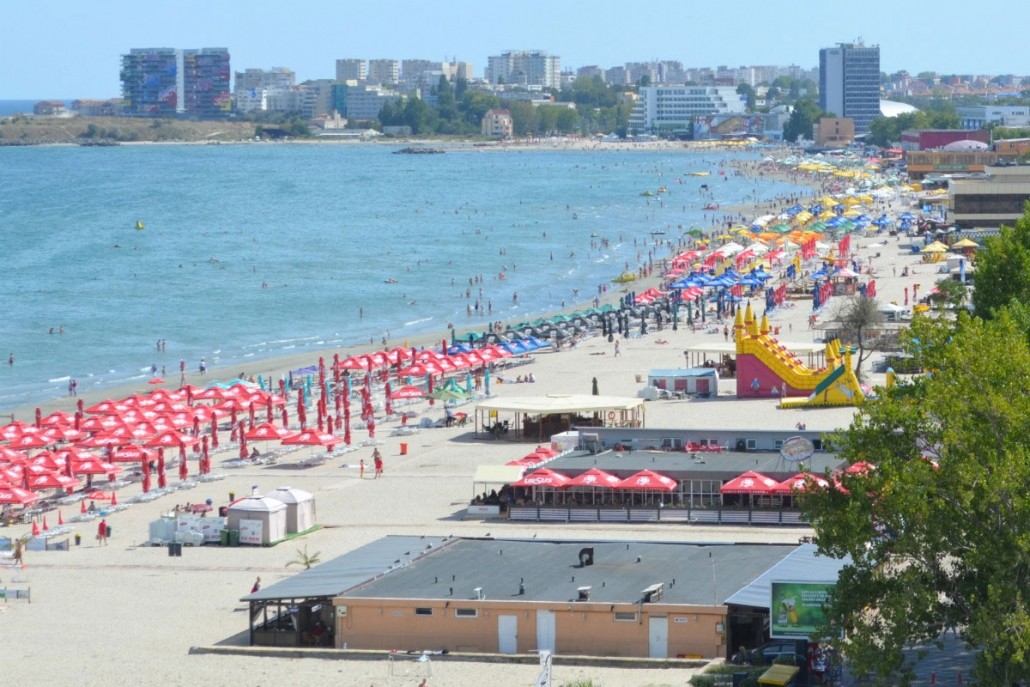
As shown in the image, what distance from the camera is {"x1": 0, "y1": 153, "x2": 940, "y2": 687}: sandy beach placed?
985 inches

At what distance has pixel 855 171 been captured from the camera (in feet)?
503

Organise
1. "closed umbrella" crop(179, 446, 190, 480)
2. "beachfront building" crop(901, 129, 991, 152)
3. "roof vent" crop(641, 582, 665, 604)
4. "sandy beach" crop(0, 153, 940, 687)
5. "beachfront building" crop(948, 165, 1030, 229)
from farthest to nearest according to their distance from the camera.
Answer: "beachfront building" crop(901, 129, 991, 152)
"beachfront building" crop(948, 165, 1030, 229)
"closed umbrella" crop(179, 446, 190, 480)
"roof vent" crop(641, 582, 665, 604)
"sandy beach" crop(0, 153, 940, 687)

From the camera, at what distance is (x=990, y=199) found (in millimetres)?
85188

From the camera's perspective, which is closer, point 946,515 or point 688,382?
point 946,515

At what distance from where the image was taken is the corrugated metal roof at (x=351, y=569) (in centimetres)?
2673

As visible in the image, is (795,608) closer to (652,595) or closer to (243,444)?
Result: (652,595)

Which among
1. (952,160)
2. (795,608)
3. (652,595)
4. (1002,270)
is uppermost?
(952,160)

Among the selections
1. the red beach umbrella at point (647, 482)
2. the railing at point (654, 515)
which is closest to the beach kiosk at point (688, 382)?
the red beach umbrella at point (647, 482)

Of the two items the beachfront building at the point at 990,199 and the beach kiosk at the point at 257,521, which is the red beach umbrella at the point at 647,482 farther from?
the beachfront building at the point at 990,199

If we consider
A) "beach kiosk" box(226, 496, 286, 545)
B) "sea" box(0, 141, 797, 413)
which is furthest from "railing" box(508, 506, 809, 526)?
"sea" box(0, 141, 797, 413)

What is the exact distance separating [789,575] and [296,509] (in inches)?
479

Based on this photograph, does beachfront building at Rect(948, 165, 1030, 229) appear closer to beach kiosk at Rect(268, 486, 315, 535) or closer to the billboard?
beach kiosk at Rect(268, 486, 315, 535)

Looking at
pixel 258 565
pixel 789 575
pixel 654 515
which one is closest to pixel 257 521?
pixel 258 565

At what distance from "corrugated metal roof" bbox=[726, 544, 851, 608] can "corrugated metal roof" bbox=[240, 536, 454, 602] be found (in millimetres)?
5585
